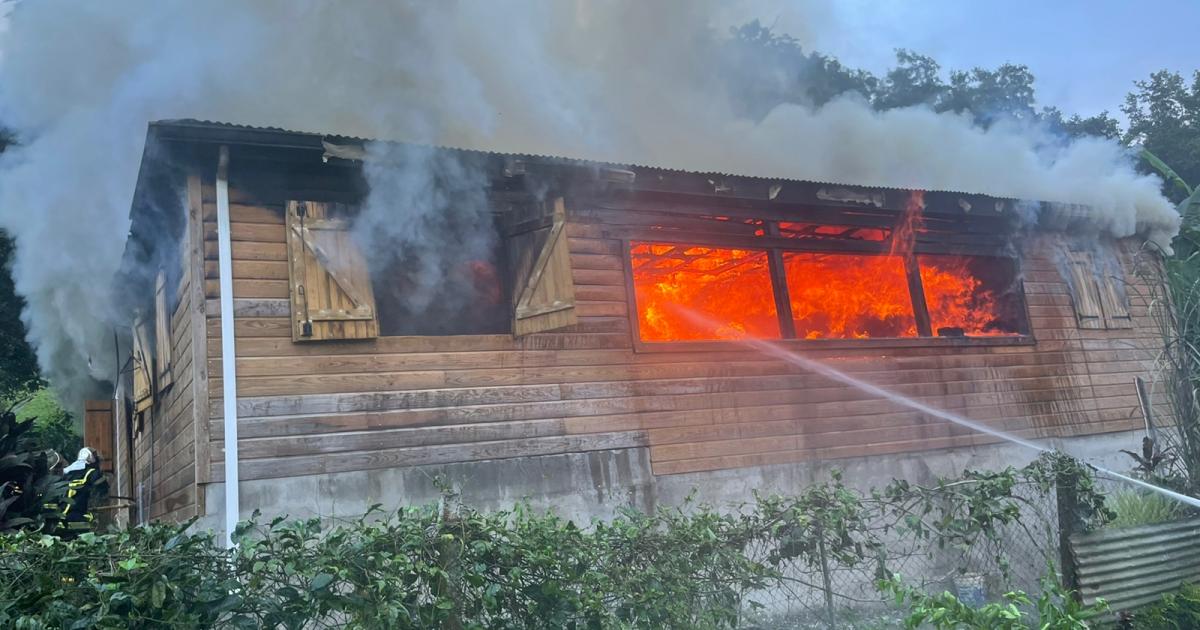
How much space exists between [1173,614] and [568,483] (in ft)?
15.1

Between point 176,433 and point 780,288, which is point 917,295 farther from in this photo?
point 176,433

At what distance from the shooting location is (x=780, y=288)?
9125 millimetres

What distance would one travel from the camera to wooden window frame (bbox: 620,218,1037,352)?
327 inches

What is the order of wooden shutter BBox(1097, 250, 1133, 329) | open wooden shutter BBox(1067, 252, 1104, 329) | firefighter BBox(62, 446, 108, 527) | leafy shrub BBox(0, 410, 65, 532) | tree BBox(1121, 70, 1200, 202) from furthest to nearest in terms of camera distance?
tree BBox(1121, 70, 1200, 202)
wooden shutter BBox(1097, 250, 1133, 329)
open wooden shutter BBox(1067, 252, 1104, 329)
firefighter BBox(62, 446, 108, 527)
leafy shrub BBox(0, 410, 65, 532)

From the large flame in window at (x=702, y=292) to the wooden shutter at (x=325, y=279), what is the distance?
2768 millimetres

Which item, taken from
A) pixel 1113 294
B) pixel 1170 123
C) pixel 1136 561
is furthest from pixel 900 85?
pixel 1136 561

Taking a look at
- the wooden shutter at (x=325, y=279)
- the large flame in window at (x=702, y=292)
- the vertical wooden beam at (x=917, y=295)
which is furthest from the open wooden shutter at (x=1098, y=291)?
the wooden shutter at (x=325, y=279)

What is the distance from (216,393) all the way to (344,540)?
10.2 ft

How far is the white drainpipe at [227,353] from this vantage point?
6.12 m

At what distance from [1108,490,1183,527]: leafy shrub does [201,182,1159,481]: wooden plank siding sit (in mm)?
2529

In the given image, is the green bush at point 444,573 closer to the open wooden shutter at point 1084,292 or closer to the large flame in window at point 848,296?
the large flame in window at point 848,296

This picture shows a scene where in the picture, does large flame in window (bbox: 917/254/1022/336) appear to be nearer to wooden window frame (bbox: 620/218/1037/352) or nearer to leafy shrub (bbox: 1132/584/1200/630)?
wooden window frame (bbox: 620/218/1037/352)

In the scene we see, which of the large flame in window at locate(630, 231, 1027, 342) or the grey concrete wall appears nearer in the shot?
the grey concrete wall

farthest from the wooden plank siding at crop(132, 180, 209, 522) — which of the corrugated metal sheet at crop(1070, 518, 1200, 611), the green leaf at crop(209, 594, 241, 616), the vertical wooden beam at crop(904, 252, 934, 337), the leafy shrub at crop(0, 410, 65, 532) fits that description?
the vertical wooden beam at crop(904, 252, 934, 337)
